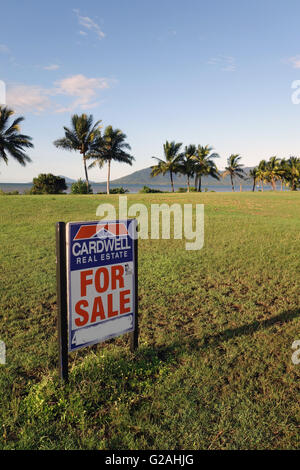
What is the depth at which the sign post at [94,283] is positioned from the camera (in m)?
3.34

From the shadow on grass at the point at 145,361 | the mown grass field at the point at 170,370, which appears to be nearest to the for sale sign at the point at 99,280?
the shadow on grass at the point at 145,361

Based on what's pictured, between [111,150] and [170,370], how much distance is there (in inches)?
1889

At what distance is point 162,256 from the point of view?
9.56 meters

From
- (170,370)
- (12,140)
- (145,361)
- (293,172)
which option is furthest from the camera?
(293,172)

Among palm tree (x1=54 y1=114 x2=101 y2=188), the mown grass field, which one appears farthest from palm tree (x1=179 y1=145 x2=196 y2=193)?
the mown grass field

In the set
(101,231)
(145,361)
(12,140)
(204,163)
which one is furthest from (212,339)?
(204,163)

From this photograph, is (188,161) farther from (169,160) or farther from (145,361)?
(145,361)

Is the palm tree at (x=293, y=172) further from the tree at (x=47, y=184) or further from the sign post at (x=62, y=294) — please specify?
the sign post at (x=62, y=294)

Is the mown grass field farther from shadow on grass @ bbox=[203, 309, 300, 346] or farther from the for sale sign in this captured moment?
the for sale sign

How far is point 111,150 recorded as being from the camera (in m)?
48.7

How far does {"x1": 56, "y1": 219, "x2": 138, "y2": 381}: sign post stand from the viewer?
11.0 feet

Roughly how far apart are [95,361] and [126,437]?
1.23 m

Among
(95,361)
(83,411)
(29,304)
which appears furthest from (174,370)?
(29,304)

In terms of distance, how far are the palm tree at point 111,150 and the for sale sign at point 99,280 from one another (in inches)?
1762
